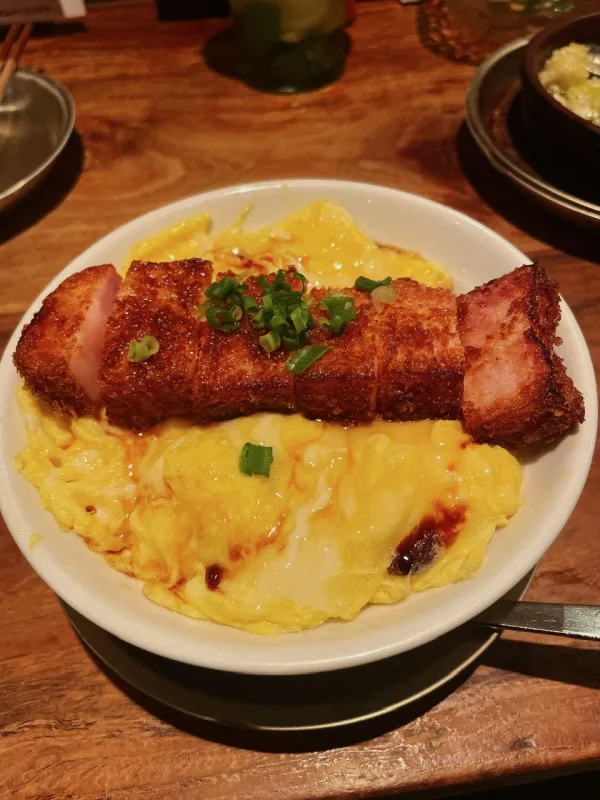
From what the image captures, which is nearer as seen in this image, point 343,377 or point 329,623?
point 329,623

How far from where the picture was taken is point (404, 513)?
1.82 m

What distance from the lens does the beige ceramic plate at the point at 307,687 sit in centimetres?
182

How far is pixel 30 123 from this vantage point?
3975mm

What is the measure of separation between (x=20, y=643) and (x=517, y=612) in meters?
1.68

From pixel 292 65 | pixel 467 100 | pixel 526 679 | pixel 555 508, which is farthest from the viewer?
pixel 292 65

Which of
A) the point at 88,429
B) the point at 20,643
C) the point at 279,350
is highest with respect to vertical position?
the point at 279,350

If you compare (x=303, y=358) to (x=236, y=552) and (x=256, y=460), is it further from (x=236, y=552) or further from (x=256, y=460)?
(x=236, y=552)

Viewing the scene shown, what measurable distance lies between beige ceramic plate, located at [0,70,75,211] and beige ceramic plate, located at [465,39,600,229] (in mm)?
2431

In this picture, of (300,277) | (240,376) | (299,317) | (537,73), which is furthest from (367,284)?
(537,73)

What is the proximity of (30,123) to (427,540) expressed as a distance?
3.77 meters

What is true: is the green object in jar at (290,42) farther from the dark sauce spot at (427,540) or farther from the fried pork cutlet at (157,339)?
the dark sauce spot at (427,540)

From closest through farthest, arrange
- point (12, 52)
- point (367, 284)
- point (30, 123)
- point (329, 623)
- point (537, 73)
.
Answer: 1. point (329, 623)
2. point (367, 284)
3. point (537, 73)
4. point (12, 52)
5. point (30, 123)

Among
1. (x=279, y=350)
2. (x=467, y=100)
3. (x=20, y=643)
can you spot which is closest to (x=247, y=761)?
(x=20, y=643)

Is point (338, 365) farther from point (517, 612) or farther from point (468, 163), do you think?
point (468, 163)
